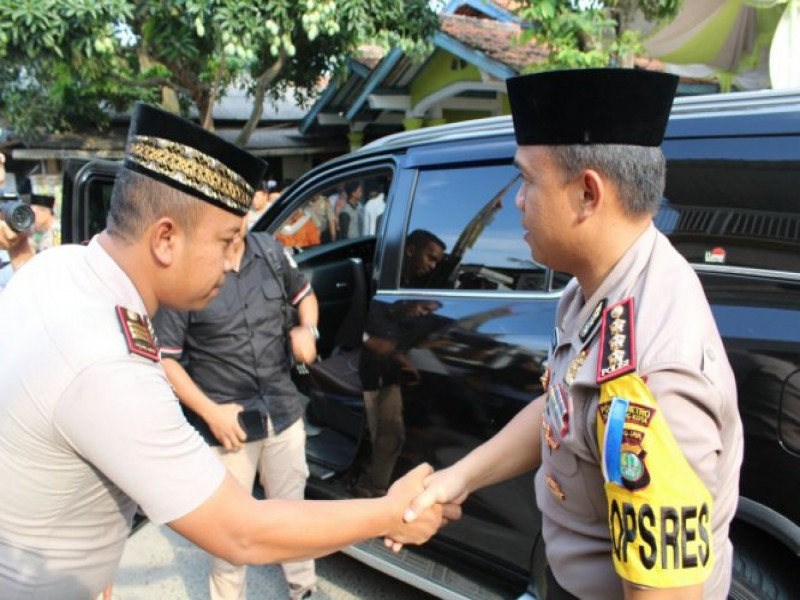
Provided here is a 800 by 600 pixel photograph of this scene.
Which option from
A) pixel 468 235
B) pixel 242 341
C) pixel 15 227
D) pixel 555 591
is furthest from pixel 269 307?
pixel 15 227

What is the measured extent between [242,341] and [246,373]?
0.14m

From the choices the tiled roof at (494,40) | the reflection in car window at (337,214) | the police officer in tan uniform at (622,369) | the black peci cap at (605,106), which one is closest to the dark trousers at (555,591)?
the police officer in tan uniform at (622,369)

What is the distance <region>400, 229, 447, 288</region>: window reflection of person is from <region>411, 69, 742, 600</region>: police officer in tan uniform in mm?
1207

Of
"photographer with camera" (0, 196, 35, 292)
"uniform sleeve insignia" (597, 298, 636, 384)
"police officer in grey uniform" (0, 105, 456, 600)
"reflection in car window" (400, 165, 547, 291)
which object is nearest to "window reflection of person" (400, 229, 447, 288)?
"reflection in car window" (400, 165, 547, 291)

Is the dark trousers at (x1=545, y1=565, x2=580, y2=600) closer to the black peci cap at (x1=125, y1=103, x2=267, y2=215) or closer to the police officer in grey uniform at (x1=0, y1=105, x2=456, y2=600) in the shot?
the police officer in grey uniform at (x1=0, y1=105, x2=456, y2=600)

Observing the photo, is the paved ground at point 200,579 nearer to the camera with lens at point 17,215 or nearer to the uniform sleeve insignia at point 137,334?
the camera with lens at point 17,215

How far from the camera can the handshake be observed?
176cm

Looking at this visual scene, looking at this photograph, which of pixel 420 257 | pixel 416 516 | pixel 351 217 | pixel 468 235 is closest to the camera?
pixel 416 516

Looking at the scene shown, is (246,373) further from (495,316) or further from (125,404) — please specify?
(125,404)

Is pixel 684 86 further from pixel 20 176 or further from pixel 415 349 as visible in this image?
pixel 20 176

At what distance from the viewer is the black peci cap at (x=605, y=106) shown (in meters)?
1.18

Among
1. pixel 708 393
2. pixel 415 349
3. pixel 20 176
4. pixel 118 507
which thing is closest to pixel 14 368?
pixel 118 507

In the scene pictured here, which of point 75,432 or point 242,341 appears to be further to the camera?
point 242,341

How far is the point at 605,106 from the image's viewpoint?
118cm
